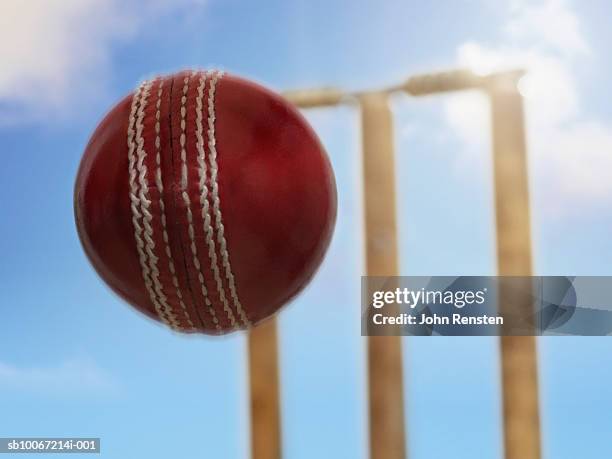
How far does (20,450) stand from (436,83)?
877 millimetres

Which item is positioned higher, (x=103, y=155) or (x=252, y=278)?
(x=103, y=155)

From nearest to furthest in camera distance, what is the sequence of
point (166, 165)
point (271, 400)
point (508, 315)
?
point (166, 165) < point (508, 315) < point (271, 400)

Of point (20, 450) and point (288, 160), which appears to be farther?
point (20, 450)

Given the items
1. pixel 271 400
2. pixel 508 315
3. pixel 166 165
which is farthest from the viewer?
pixel 271 400

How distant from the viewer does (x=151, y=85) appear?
2.52 feet

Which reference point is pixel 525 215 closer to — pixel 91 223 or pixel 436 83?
pixel 436 83

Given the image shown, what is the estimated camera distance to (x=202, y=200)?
27.1 inches

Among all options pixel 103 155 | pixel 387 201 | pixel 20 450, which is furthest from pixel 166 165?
→ pixel 20 450

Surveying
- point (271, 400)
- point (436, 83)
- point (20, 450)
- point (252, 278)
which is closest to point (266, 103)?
point (252, 278)

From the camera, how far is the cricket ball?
0.70 metres

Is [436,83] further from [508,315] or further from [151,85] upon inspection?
[151,85]

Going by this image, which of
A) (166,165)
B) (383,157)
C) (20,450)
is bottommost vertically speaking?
(20,450)

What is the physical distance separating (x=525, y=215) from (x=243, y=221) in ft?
2.01

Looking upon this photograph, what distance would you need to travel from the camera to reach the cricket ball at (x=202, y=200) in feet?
2.28
